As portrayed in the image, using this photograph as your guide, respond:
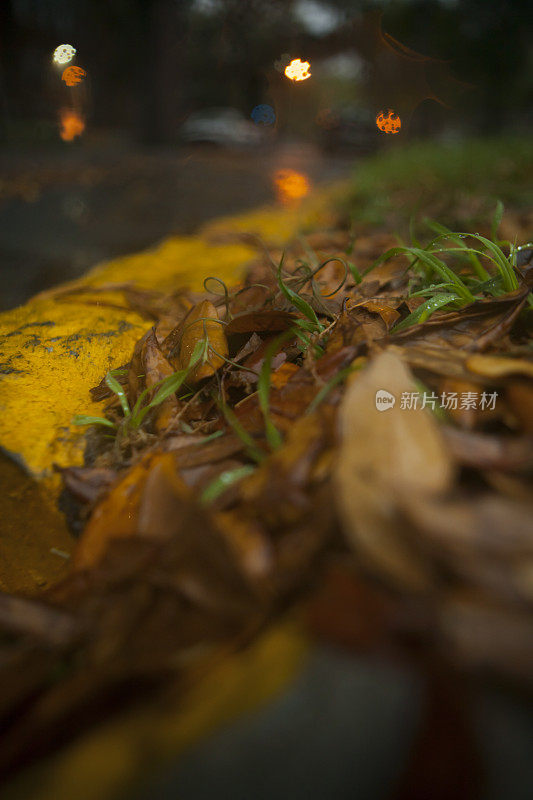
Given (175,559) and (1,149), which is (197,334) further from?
(1,149)

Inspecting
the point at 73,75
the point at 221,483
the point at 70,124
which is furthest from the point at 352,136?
the point at 221,483

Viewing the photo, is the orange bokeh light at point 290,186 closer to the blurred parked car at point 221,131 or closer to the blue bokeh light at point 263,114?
the blurred parked car at point 221,131

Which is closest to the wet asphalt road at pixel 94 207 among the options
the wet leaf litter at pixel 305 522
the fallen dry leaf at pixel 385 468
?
the wet leaf litter at pixel 305 522

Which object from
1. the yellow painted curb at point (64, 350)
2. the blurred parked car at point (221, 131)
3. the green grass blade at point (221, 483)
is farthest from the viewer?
the blurred parked car at point (221, 131)

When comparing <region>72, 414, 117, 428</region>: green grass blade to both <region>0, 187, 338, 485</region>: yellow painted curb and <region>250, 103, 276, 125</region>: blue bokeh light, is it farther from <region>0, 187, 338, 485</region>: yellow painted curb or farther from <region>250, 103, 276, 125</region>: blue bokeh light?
<region>250, 103, 276, 125</region>: blue bokeh light

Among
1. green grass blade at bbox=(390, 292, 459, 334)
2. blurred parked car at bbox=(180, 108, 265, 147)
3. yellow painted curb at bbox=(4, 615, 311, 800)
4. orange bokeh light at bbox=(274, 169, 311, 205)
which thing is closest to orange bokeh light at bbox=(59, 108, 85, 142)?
blurred parked car at bbox=(180, 108, 265, 147)

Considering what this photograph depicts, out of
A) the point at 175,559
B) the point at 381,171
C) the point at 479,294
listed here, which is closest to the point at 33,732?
the point at 175,559

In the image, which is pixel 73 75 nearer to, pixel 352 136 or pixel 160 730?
pixel 352 136

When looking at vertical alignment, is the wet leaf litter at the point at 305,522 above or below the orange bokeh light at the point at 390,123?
below
